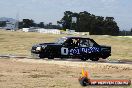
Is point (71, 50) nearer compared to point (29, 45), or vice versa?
point (71, 50)

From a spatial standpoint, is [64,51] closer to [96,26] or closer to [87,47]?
[87,47]

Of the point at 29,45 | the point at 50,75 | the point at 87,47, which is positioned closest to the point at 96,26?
the point at 29,45

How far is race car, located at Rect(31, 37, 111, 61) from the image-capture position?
27.5 meters

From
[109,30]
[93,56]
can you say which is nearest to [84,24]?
[109,30]

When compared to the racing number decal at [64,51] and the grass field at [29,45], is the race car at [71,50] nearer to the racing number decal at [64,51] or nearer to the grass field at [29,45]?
the racing number decal at [64,51]

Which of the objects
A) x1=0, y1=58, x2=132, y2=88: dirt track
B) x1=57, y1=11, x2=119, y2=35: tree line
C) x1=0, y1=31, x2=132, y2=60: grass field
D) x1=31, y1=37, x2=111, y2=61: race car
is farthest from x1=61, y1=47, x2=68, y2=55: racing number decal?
x1=57, y1=11, x2=119, y2=35: tree line

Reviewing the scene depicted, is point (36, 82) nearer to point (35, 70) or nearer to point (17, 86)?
point (17, 86)

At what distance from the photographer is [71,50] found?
2797 centimetres

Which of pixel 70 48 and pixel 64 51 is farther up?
pixel 70 48

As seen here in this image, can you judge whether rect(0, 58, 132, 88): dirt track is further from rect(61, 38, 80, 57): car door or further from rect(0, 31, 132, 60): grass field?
rect(0, 31, 132, 60): grass field

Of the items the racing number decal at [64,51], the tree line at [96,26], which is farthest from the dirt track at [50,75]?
the tree line at [96,26]

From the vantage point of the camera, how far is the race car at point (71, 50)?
90.2 feet

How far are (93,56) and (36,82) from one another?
13.0 m

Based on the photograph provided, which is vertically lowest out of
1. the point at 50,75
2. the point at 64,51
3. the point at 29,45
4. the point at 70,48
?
the point at 29,45
